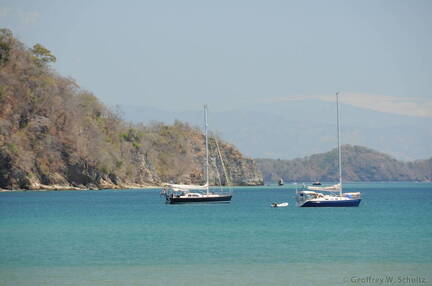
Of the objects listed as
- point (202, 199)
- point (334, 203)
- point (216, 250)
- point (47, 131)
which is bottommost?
point (216, 250)

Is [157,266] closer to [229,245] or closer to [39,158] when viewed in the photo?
[229,245]

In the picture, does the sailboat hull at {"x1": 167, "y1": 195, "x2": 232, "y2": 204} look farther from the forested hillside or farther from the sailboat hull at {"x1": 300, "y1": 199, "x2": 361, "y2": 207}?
the forested hillside

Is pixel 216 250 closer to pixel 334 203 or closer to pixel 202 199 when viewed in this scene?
pixel 334 203

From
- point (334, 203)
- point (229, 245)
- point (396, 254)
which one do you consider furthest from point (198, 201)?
point (396, 254)

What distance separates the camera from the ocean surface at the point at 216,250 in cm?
3084

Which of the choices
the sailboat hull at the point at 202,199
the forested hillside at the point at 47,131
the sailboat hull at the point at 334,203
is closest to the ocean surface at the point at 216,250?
the sailboat hull at the point at 334,203

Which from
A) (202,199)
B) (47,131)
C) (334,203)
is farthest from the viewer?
(47,131)

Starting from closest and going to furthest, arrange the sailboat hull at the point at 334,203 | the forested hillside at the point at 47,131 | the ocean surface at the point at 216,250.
Result: the ocean surface at the point at 216,250, the sailboat hull at the point at 334,203, the forested hillside at the point at 47,131

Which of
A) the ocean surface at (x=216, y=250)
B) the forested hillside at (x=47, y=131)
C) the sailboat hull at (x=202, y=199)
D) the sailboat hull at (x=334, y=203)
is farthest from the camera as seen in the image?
the forested hillside at (x=47, y=131)

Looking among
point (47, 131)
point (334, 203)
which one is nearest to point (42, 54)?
point (47, 131)

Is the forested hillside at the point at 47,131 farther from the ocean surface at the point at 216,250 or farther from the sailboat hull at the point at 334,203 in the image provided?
the ocean surface at the point at 216,250

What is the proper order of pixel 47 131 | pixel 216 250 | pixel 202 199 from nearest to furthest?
pixel 216 250 → pixel 202 199 → pixel 47 131

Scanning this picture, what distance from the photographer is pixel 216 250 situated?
39531mm

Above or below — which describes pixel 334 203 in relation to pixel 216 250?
above
